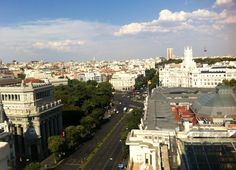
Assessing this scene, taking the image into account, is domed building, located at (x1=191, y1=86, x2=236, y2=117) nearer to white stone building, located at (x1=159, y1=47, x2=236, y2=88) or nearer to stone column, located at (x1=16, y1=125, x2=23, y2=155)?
stone column, located at (x1=16, y1=125, x2=23, y2=155)

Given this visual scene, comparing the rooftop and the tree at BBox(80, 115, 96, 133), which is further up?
the rooftop

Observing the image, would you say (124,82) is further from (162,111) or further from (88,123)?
(162,111)

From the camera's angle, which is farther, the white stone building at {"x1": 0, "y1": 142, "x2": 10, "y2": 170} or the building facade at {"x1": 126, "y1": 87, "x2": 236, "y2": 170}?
the building facade at {"x1": 126, "y1": 87, "x2": 236, "y2": 170}

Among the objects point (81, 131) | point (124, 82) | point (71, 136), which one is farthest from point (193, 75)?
point (71, 136)

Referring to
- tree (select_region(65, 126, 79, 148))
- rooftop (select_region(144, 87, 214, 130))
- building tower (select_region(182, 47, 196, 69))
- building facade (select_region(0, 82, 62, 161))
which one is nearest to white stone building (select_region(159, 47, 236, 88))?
building tower (select_region(182, 47, 196, 69))

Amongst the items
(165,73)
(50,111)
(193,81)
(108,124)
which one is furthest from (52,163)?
(165,73)

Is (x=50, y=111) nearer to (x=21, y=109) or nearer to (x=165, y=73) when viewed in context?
(x=21, y=109)

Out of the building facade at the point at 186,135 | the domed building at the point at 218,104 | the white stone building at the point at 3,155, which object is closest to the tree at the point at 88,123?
the building facade at the point at 186,135
